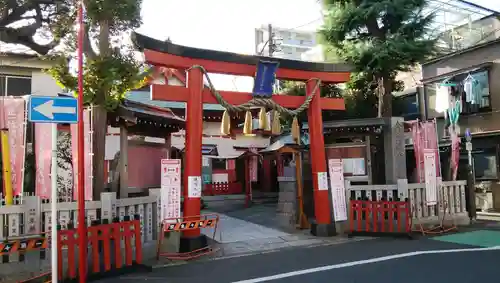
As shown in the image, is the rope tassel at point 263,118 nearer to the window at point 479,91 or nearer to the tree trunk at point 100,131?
the tree trunk at point 100,131

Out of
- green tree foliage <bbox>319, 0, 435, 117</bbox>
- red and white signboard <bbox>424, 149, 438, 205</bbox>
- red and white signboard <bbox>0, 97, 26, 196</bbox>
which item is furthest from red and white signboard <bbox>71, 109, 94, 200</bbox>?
green tree foliage <bbox>319, 0, 435, 117</bbox>

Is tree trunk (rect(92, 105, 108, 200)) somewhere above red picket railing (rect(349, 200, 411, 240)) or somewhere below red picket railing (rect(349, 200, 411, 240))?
above

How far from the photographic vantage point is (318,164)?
36.0 ft

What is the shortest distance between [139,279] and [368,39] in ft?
39.0

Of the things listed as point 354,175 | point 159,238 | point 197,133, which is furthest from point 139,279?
point 354,175

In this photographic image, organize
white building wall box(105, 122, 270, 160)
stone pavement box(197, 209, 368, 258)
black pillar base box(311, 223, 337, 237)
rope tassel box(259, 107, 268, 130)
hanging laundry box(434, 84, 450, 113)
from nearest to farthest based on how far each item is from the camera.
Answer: stone pavement box(197, 209, 368, 258) → rope tassel box(259, 107, 268, 130) → black pillar base box(311, 223, 337, 237) → hanging laundry box(434, 84, 450, 113) → white building wall box(105, 122, 270, 160)

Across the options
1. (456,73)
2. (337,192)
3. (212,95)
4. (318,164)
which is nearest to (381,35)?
(456,73)

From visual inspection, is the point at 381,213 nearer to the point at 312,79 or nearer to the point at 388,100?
the point at 312,79

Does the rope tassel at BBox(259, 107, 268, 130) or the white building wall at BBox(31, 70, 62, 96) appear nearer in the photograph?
the rope tassel at BBox(259, 107, 268, 130)

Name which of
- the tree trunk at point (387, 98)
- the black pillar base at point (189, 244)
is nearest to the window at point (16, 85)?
the black pillar base at point (189, 244)

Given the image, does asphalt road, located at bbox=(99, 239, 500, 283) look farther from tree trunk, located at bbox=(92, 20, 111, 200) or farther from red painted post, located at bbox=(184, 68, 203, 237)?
tree trunk, located at bbox=(92, 20, 111, 200)

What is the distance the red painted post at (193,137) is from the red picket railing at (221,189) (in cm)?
1177

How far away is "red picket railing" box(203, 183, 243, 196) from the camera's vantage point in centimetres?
2100

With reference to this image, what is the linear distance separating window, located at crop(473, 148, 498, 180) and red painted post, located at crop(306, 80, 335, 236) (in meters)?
9.67
